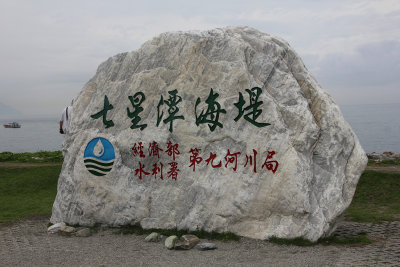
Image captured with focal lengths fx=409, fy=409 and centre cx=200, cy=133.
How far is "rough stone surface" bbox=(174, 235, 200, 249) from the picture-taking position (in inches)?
310

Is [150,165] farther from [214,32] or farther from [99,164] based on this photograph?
[214,32]

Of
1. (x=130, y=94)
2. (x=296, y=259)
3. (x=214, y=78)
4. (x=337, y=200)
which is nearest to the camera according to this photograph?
(x=296, y=259)

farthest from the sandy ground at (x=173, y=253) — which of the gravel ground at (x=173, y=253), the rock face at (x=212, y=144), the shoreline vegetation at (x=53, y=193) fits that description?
the rock face at (x=212, y=144)

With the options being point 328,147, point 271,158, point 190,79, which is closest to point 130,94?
point 190,79

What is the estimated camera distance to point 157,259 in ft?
24.4

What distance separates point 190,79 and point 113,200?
3201mm

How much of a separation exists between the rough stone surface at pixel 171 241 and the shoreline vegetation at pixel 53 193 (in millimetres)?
1066

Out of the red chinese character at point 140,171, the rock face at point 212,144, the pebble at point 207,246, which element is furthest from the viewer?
the red chinese character at point 140,171

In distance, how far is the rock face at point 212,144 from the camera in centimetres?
821

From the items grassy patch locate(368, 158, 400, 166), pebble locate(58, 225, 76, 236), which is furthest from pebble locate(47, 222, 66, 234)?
grassy patch locate(368, 158, 400, 166)

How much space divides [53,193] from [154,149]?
741 cm

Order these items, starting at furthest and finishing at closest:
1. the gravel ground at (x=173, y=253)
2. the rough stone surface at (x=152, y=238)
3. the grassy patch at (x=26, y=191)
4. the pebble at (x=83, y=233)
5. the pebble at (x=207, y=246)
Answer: the grassy patch at (x=26, y=191), the pebble at (x=83, y=233), the rough stone surface at (x=152, y=238), the pebble at (x=207, y=246), the gravel ground at (x=173, y=253)

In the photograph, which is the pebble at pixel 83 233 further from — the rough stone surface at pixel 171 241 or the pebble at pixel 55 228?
the rough stone surface at pixel 171 241

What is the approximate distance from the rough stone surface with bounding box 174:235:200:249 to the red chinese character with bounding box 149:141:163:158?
1940mm
